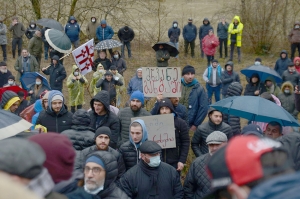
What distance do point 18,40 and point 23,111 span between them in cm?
1236

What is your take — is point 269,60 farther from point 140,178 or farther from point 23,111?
point 140,178

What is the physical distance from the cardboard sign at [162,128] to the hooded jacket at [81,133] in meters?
0.79

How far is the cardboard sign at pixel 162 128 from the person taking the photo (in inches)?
290

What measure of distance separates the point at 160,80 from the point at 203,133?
6.50 ft

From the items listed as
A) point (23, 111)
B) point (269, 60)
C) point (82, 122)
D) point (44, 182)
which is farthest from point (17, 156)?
point (269, 60)

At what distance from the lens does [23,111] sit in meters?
8.65

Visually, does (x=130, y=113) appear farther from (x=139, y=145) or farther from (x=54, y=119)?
(x=139, y=145)

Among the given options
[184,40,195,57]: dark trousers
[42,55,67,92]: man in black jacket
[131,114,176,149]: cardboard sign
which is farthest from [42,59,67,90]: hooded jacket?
[184,40,195,57]: dark trousers

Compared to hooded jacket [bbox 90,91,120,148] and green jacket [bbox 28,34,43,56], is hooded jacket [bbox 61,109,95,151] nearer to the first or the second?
hooded jacket [bbox 90,91,120,148]

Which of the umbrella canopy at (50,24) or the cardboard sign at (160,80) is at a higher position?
the umbrella canopy at (50,24)

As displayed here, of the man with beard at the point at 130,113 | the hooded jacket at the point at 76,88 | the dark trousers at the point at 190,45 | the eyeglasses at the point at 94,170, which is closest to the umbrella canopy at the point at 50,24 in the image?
the dark trousers at the point at 190,45

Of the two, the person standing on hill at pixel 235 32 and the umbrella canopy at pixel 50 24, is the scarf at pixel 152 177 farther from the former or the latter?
the person standing on hill at pixel 235 32

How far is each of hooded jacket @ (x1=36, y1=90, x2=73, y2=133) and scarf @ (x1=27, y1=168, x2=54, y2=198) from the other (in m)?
5.27

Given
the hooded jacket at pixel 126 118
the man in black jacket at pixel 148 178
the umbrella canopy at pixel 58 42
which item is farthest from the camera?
the umbrella canopy at pixel 58 42
